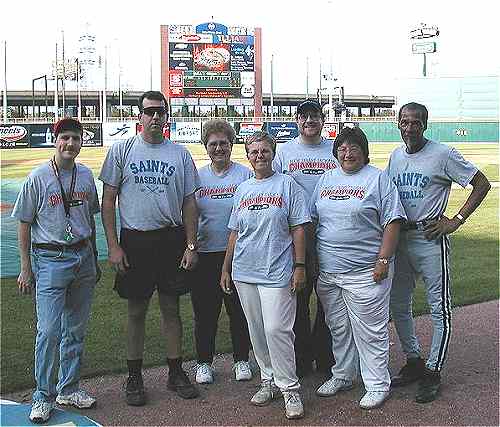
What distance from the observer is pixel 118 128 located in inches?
1818

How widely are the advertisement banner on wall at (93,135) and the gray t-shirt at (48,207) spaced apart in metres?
40.1

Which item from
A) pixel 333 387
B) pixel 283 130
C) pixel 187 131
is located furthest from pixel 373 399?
pixel 187 131

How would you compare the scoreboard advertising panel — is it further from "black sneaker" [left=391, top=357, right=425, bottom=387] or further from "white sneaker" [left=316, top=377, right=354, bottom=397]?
"white sneaker" [left=316, top=377, right=354, bottom=397]

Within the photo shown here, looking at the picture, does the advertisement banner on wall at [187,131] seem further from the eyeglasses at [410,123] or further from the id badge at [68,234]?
the id badge at [68,234]

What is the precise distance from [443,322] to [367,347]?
601 millimetres

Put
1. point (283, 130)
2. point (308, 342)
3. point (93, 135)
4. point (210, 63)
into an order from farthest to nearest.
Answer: point (210, 63) → point (283, 130) → point (93, 135) → point (308, 342)

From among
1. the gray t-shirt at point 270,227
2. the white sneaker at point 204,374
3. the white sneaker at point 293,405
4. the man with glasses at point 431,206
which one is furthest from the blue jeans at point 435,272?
the white sneaker at point 204,374

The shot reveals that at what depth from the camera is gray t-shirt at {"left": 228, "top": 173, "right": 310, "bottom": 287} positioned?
468 centimetres

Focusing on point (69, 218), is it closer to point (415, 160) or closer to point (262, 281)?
point (262, 281)

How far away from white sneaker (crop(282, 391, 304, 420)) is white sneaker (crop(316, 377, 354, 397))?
332 millimetres

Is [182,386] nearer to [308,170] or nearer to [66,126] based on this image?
[308,170]

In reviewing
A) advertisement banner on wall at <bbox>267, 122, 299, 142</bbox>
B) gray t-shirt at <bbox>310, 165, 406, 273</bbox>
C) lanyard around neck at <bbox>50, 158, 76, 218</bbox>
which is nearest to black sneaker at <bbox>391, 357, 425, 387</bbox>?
gray t-shirt at <bbox>310, 165, 406, 273</bbox>

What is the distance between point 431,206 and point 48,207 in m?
2.61

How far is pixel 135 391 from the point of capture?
499 cm
